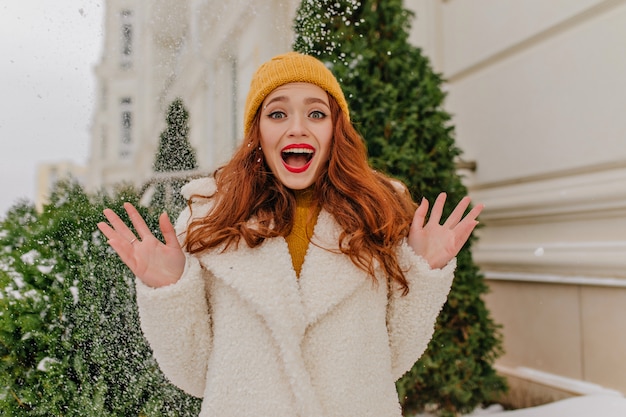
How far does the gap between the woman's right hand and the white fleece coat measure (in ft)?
0.11

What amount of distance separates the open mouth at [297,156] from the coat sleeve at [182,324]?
0.35m

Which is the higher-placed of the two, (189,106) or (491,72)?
(491,72)

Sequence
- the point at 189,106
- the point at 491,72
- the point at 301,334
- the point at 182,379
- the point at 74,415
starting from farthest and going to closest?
1. the point at 491,72
2. the point at 189,106
3. the point at 74,415
4. the point at 182,379
5. the point at 301,334

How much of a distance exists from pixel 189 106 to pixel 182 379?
1712 millimetres

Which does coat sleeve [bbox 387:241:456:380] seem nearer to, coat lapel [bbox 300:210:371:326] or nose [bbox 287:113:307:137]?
coat lapel [bbox 300:210:371:326]

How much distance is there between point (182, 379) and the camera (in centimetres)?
135

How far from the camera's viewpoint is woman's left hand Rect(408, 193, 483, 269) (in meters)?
1.40

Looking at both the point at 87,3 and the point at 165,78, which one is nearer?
the point at 87,3

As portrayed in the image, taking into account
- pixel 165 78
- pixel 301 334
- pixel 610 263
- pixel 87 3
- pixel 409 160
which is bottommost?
pixel 301 334

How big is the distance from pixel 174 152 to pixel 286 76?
1203mm

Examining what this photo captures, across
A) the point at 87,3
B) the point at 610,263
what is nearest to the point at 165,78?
the point at 87,3

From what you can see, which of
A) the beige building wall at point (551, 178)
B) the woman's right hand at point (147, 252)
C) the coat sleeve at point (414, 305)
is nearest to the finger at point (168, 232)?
the woman's right hand at point (147, 252)

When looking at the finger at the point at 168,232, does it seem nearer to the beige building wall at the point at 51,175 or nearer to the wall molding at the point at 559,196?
the beige building wall at the point at 51,175

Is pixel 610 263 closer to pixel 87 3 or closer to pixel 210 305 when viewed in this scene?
pixel 210 305
